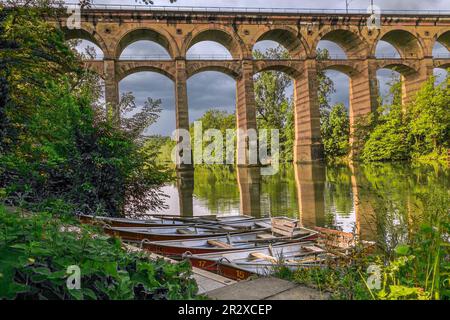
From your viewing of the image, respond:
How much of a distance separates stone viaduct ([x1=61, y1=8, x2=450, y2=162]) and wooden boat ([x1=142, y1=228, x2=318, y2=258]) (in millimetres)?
26044

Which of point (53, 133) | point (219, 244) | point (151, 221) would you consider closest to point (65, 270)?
point (219, 244)

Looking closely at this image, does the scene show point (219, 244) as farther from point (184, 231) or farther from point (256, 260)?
point (184, 231)

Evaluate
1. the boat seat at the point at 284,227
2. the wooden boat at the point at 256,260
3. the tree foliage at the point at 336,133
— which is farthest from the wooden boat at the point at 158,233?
the tree foliage at the point at 336,133

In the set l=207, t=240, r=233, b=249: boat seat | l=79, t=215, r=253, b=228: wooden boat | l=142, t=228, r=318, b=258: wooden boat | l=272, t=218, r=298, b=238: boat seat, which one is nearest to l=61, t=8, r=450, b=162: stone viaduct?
l=79, t=215, r=253, b=228: wooden boat

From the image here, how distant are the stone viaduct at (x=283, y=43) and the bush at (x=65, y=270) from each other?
30.4 meters

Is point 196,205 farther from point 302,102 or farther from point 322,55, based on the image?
point 322,55

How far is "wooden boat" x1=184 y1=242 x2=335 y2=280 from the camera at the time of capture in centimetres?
481

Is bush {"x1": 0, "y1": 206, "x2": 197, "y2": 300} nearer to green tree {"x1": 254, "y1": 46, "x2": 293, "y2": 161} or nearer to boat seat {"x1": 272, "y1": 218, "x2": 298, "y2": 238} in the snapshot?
boat seat {"x1": 272, "y1": 218, "x2": 298, "y2": 238}

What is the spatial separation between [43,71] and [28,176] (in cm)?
304

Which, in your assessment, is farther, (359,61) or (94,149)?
(359,61)

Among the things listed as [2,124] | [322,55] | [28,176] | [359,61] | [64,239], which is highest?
[322,55]

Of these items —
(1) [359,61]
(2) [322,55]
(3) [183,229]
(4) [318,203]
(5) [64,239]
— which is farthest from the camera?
(2) [322,55]

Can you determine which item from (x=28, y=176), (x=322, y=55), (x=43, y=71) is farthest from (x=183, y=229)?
(x=322, y=55)

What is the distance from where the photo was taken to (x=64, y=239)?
237cm
